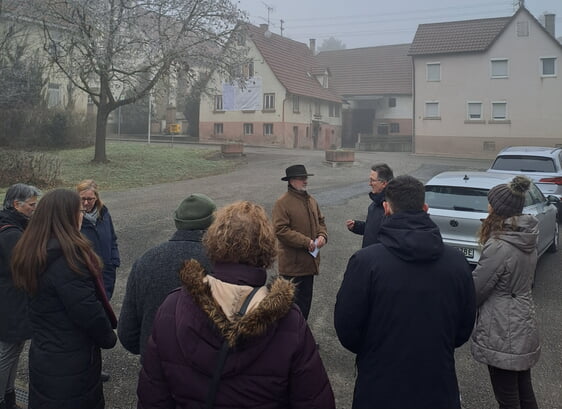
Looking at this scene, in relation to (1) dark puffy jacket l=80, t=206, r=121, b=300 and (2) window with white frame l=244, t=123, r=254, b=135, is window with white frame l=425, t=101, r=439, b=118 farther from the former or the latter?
(1) dark puffy jacket l=80, t=206, r=121, b=300

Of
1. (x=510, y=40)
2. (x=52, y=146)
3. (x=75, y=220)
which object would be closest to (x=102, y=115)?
(x=52, y=146)

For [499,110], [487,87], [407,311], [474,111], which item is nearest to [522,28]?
[487,87]

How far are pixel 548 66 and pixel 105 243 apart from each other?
36496 mm

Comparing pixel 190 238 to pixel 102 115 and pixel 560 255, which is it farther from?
pixel 102 115

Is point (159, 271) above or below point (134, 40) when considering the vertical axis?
below

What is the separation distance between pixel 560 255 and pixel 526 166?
130 inches

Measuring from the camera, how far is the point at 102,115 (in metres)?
21.3

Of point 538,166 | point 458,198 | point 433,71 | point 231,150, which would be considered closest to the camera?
point 458,198

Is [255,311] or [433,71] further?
[433,71]

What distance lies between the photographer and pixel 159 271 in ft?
8.52

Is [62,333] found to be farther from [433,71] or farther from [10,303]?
[433,71]

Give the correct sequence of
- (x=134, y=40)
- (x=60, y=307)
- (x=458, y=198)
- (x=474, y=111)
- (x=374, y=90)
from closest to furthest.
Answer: (x=60, y=307) < (x=458, y=198) < (x=134, y=40) < (x=474, y=111) < (x=374, y=90)

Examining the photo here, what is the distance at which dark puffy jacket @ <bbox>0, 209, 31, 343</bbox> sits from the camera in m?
3.44

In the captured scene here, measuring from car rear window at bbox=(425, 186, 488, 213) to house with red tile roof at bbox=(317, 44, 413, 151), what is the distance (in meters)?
38.8
